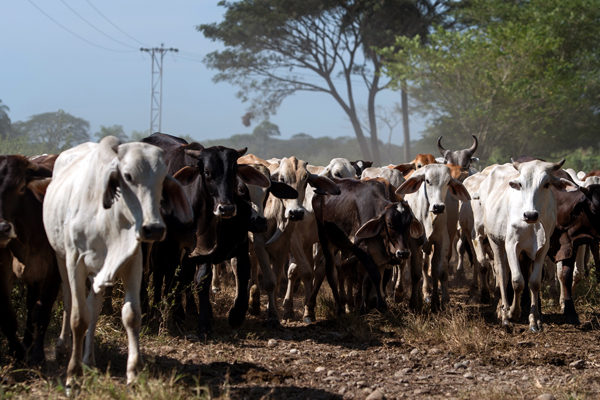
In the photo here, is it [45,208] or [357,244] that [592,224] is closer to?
[357,244]

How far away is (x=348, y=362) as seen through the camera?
22.4ft

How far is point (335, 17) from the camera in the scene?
102 ft

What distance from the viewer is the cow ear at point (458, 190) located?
9.30 metres

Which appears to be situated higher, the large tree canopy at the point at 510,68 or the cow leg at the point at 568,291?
the large tree canopy at the point at 510,68

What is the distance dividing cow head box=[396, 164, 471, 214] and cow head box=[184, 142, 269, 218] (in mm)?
2718

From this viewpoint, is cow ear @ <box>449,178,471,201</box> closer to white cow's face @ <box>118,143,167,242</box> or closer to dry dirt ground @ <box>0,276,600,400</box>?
dry dirt ground @ <box>0,276,600,400</box>

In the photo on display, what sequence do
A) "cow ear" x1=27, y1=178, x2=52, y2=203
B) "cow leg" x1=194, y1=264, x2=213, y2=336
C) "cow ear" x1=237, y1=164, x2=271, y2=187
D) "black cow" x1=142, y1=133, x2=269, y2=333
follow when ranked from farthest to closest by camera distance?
1. "cow ear" x1=237, y1=164, x2=271, y2=187
2. "cow leg" x1=194, y1=264, x2=213, y2=336
3. "black cow" x1=142, y1=133, x2=269, y2=333
4. "cow ear" x1=27, y1=178, x2=52, y2=203

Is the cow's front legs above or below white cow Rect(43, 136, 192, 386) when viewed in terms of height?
below

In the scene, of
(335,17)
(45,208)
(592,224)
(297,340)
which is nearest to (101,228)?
(45,208)

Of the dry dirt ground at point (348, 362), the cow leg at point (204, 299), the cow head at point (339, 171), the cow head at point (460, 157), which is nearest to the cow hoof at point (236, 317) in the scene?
the dry dirt ground at point (348, 362)

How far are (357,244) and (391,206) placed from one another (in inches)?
23.2

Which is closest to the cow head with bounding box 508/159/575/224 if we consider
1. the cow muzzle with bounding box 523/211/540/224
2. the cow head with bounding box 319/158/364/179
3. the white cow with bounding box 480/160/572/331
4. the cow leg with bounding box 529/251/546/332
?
the white cow with bounding box 480/160/572/331

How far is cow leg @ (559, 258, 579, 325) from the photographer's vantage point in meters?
8.48

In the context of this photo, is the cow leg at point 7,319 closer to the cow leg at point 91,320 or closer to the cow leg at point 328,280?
the cow leg at point 91,320
